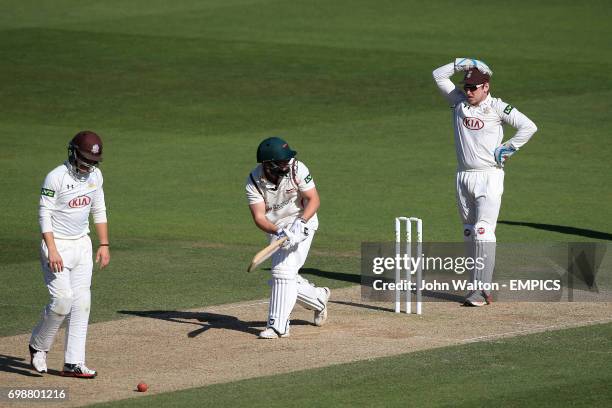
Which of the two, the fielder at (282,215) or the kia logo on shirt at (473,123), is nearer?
the fielder at (282,215)

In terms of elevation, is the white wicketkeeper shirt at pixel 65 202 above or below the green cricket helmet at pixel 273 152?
below

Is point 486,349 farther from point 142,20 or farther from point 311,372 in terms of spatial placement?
point 142,20

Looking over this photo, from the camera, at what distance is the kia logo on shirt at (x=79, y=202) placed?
33.8 ft

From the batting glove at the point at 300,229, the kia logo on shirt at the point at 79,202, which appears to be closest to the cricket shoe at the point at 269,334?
the batting glove at the point at 300,229

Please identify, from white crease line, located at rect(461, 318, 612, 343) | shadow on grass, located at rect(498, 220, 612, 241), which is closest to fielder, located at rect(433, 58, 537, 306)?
white crease line, located at rect(461, 318, 612, 343)

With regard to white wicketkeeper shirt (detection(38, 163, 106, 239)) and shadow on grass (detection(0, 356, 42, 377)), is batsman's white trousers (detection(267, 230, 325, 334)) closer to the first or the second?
white wicketkeeper shirt (detection(38, 163, 106, 239))

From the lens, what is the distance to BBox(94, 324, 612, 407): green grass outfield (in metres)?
9.38

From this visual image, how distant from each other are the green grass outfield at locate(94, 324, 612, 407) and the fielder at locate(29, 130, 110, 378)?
3.34ft

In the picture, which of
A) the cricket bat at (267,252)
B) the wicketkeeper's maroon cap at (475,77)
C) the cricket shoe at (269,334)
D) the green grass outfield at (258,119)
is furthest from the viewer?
the green grass outfield at (258,119)

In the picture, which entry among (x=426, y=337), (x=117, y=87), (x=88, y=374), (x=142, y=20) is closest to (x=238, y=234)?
(x=426, y=337)

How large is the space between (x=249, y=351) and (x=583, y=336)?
2.93m

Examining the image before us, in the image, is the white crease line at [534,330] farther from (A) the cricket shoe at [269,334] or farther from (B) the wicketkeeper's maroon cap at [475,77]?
(B) the wicketkeeper's maroon cap at [475,77]

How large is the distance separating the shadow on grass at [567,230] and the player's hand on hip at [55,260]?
8.71 metres

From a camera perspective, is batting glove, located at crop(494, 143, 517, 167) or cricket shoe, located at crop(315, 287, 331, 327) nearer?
cricket shoe, located at crop(315, 287, 331, 327)
